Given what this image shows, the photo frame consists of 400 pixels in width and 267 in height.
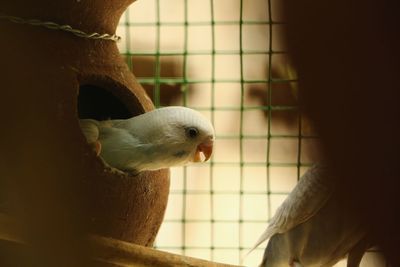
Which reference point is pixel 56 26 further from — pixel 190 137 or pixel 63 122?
pixel 190 137

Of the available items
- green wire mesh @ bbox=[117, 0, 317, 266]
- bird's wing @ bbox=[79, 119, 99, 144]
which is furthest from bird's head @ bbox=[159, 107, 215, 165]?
green wire mesh @ bbox=[117, 0, 317, 266]

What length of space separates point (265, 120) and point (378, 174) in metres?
1.99

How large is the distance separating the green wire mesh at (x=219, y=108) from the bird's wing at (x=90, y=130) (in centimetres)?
84

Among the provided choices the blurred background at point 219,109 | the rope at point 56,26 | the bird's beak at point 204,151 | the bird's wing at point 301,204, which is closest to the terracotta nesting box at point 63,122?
the rope at point 56,26

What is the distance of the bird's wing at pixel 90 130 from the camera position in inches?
46.0

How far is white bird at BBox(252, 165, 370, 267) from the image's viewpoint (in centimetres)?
144

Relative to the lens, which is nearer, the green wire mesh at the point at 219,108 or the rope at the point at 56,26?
the rope at the point at 56,26

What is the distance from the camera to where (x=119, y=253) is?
0.97m

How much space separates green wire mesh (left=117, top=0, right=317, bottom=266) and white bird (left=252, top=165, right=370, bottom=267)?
1.70 feet

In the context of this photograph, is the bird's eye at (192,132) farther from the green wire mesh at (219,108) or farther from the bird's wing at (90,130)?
the green wire mesh at (219,108)

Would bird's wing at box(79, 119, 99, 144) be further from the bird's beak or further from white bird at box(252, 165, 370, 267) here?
white bird at box(252, 165, 370, 267)

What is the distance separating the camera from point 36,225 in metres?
0.89

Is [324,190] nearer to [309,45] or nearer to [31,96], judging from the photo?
[31,96]

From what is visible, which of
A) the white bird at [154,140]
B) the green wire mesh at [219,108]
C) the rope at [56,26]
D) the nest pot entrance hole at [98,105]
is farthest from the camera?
the green wire mesh at [219,108]
